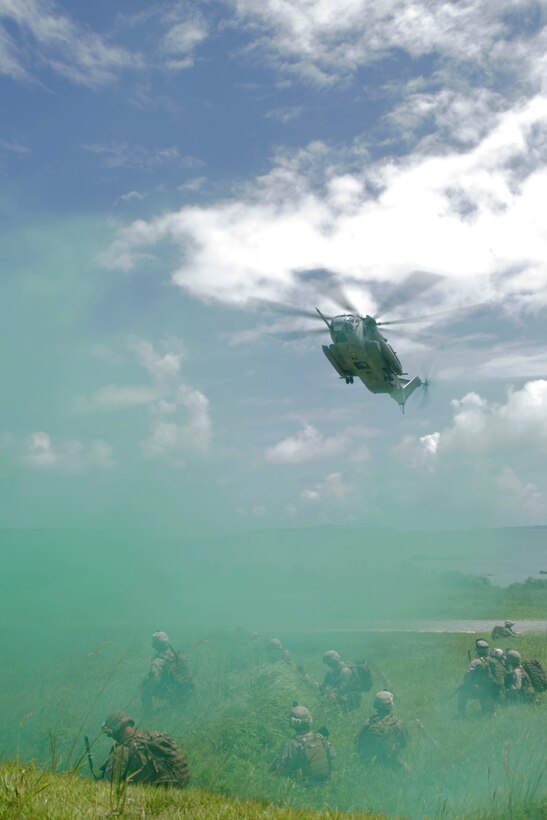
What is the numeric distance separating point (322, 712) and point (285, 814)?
11394 millimetres

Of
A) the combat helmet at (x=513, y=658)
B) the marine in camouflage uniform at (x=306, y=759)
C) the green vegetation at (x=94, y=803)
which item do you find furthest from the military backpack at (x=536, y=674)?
the green vegetation at (x=94, y=803)

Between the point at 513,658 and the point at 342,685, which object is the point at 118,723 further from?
the point at 513,658

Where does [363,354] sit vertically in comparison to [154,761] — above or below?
above

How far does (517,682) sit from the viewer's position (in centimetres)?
1667

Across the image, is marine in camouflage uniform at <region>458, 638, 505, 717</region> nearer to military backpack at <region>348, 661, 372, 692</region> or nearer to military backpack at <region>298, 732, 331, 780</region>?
military backpack at <region>348, 661, 372, 692</region>

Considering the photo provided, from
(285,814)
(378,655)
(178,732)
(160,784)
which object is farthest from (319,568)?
(285,814)

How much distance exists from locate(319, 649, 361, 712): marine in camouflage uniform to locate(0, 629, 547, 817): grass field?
0.32 meters

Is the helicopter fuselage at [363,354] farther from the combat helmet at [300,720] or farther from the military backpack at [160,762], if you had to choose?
the military backpack at [160,762]

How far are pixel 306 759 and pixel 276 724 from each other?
8.95 feet

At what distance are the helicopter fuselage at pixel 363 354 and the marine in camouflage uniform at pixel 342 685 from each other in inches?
435

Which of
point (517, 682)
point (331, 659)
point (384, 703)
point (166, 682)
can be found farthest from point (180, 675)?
point (517, 682)

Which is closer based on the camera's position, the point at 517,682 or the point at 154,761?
the point at 154,761

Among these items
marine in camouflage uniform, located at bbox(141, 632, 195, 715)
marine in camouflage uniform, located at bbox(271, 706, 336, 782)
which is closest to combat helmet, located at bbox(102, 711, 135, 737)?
marine in camouflage uniform, located at bbox(271, 706, 336, 782)

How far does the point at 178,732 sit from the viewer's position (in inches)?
635
